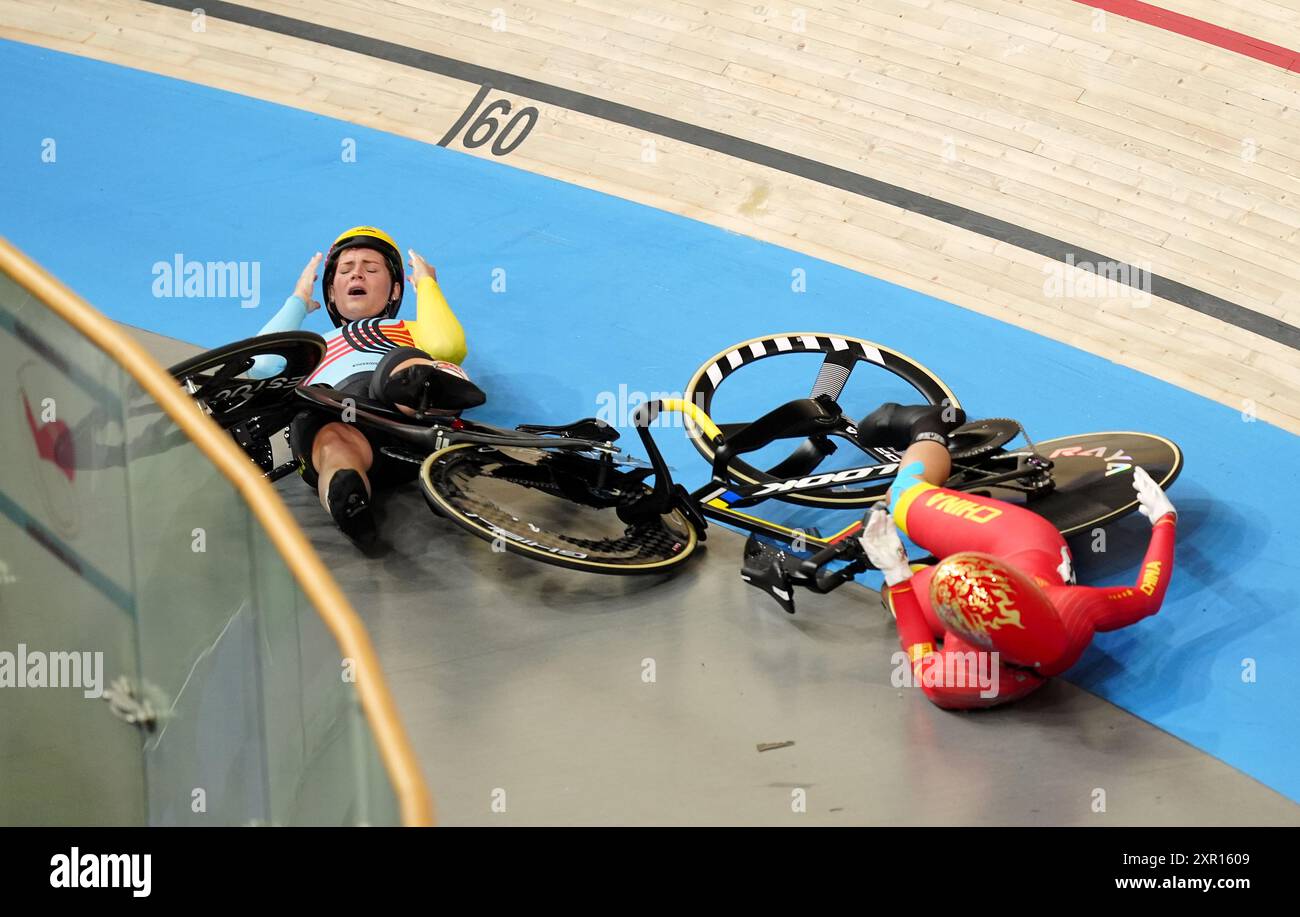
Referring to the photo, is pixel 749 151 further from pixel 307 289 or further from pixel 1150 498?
pixel 1150 498

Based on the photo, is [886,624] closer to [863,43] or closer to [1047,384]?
[1047,384]

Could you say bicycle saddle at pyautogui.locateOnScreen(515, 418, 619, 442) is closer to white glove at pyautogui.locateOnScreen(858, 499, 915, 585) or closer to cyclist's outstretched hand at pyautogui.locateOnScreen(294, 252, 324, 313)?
white glove at pyautogui.locateOnScreen(858, 499, 915, 585)

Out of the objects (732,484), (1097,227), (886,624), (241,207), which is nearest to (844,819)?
(886,624)

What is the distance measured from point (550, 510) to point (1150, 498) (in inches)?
72.2

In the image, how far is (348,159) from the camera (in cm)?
615

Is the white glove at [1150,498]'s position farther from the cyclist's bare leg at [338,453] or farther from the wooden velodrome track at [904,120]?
the cyclist's bare leg at [338,453]

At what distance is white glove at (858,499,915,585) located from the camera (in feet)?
12.6

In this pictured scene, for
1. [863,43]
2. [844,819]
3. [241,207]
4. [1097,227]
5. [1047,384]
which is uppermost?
[863,43]

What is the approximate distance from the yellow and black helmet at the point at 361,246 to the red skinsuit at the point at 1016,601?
1995mm

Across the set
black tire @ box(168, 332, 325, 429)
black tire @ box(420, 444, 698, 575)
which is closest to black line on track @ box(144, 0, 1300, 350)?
black tire @ box(420, 444, 698, 575)
